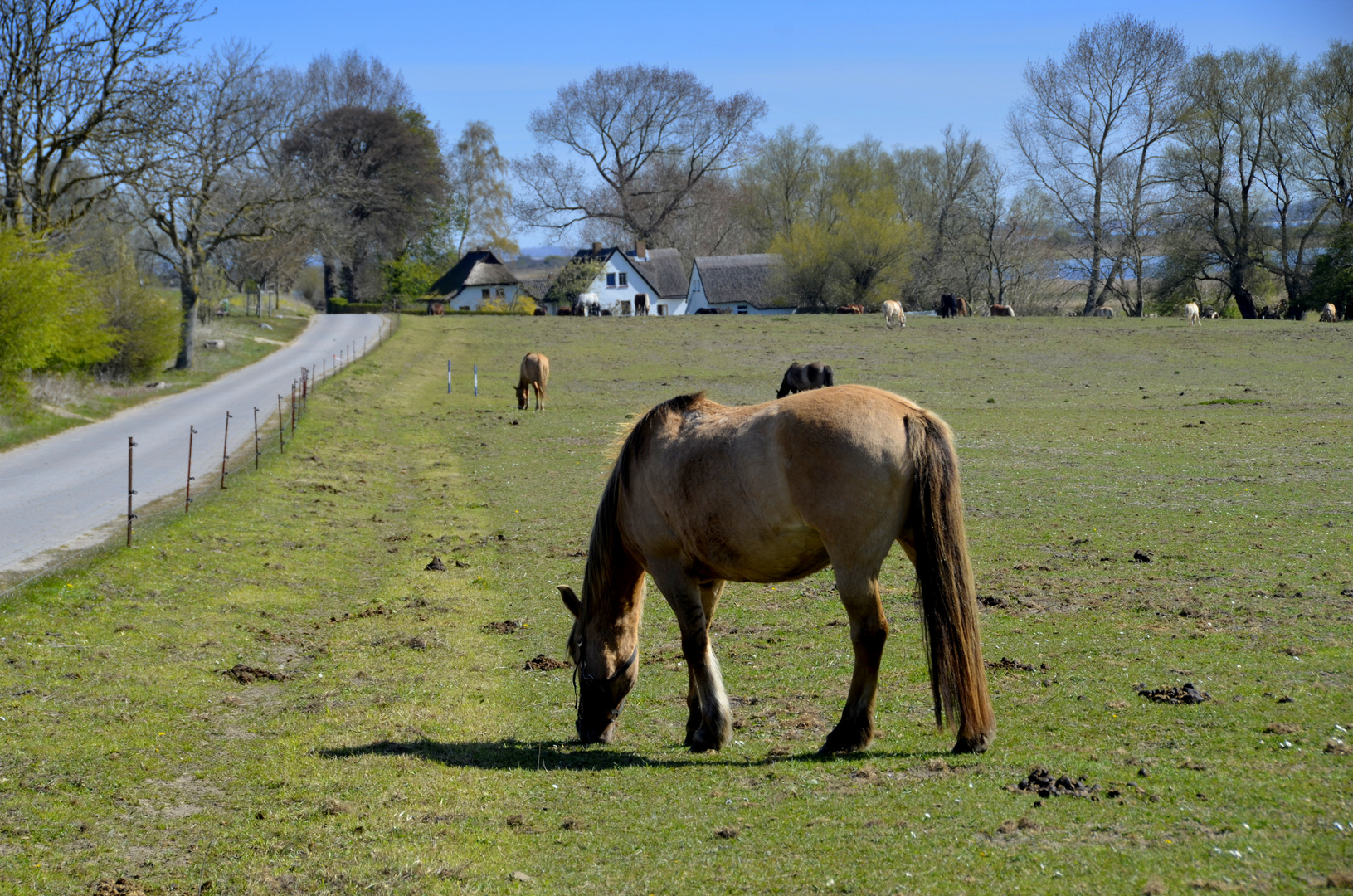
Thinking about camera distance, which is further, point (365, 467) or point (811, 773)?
point (365, 467)

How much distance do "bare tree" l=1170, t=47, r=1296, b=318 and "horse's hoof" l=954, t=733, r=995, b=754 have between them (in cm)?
6670

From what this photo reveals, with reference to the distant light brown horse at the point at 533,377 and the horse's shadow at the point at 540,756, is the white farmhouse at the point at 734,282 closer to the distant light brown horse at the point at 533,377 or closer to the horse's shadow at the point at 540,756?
the distant light brown horse at the point at 533,377

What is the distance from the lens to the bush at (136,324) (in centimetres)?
3266

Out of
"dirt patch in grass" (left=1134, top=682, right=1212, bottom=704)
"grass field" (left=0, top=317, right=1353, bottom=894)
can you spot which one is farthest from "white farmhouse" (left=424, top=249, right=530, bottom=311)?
"dirt patch in grass" (left=1134, top=682, right=1212, bottom=704)

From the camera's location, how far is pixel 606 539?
23.8 ft

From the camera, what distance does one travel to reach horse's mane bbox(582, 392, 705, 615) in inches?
284

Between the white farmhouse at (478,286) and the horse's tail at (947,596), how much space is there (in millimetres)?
77801

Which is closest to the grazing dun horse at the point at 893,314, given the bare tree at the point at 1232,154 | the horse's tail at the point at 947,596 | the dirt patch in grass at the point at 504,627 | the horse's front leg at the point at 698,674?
the bare tree at the point at 1232,154

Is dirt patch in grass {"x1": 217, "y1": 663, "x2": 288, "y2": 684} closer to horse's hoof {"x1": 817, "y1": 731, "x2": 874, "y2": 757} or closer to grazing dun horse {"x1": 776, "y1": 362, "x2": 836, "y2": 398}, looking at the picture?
horse's hoof {"x1": 817, "y1": 731, "x2": 874, "y2": 757}

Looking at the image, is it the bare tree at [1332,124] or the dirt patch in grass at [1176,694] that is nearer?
the dirt patch in grass at [1176,694]

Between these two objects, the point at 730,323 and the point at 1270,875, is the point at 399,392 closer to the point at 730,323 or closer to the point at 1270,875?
the point at 730,323

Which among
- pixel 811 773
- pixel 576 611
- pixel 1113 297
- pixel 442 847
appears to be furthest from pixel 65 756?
pixel 1113 297

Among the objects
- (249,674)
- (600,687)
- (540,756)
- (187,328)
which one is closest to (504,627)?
(249,674)

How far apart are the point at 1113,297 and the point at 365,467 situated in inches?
2725
